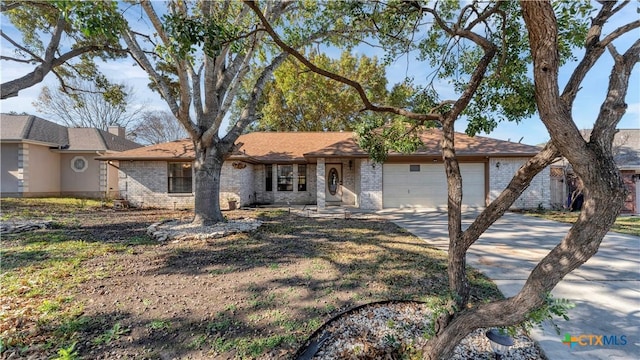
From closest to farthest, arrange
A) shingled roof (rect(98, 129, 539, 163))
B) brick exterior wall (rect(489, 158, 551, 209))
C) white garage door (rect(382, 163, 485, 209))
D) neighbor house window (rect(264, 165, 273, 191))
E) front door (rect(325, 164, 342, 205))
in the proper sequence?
1. shingled roof (rect(98, 129, 539, 163))
2. brick exterior wall (rect(489, 158, 551, 209))
3. white garage door (rect(382, 163, 485, 209))
4. front door (rect(325, 164, 342, 205))
5. neighbor house window (rect(264, 165, 273, 191))

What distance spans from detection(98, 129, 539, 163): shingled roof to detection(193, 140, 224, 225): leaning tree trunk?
3135mm

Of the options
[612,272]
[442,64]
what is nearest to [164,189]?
[442,64]

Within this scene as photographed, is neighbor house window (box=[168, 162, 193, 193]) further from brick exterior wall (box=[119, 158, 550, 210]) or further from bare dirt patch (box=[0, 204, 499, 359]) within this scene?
bare dirt patch (box=[0, 204, 499, 359])

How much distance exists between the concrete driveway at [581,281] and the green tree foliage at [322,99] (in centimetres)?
1358

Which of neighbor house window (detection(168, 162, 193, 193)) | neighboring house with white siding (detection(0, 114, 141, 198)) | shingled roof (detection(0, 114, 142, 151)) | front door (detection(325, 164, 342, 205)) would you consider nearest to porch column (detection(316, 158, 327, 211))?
front door (detection(325, 164, 342, 205))

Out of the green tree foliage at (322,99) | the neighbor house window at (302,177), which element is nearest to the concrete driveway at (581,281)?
the neighbor house window at (302,177)

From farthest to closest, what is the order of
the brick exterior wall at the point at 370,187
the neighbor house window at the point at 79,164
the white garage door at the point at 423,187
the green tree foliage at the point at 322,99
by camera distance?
the green tree foliage at the point at 322,99 < the neighbor house window at the point at 79,164 < the white garage door at the point at 423,187 < the brick exterior wall at the point at 370,187

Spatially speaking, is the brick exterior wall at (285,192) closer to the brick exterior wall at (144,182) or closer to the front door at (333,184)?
the brick exterior wall at (144,182)

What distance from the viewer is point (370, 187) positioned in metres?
13.1

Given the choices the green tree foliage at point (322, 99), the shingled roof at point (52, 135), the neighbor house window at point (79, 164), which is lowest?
the neighbor house window at point (79, 164)

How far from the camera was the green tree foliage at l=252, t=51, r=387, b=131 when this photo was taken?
20.5 m

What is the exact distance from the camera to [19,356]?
277 centimetres

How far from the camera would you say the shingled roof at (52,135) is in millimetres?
16031

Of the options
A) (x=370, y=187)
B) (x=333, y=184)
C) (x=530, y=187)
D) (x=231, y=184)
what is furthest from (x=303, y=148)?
(x=530, y=187)
